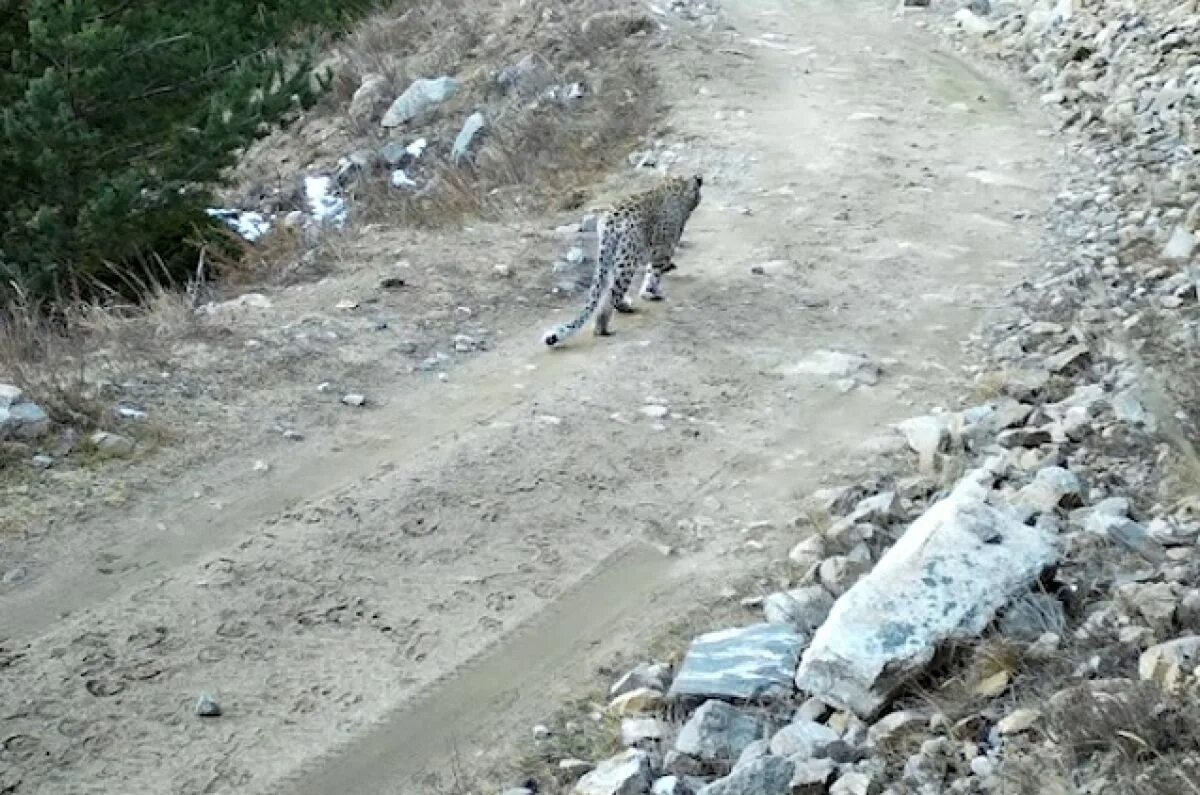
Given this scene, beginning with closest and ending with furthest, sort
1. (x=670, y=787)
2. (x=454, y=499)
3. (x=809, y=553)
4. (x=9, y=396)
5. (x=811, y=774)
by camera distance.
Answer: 1. (x=811, y=774)
2. (x=670, y=787)
3. (x=809, y=553)
4. (x=454, y=499)
5. (x=9, y=396)

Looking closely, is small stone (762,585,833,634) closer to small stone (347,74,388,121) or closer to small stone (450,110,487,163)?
small stone (450,110,487,163)

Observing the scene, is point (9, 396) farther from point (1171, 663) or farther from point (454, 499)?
point (1171, 663)

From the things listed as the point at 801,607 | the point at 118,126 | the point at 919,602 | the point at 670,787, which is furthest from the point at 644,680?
the point at 118,126

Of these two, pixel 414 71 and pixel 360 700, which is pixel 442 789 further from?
pixel 414 71

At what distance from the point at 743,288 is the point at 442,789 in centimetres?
631

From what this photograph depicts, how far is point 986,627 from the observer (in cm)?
567

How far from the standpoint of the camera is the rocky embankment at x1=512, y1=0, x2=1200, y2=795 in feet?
15.9

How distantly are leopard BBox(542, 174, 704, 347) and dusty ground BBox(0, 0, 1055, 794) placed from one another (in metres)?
0.16

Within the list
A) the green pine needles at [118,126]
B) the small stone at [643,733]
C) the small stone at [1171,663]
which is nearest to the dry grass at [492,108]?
the green pine needles at [118,126]

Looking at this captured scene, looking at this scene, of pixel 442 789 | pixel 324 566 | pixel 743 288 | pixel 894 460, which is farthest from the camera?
pixel 743 288

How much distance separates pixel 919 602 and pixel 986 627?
25cm

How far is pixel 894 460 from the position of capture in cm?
841

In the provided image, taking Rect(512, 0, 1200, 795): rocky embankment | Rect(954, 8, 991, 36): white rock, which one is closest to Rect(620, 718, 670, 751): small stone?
Rect(512, 0, 1200, 795): rocky embankment

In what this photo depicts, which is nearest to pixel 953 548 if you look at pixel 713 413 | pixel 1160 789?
pixel 1160 789
